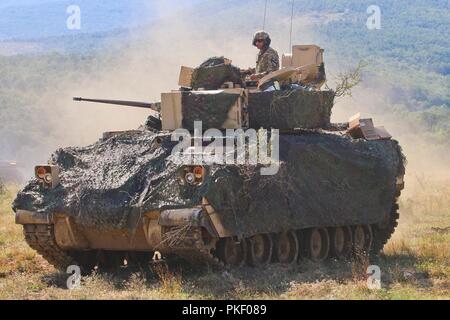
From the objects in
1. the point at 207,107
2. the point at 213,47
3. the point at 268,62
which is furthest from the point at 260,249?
the point at 213,47

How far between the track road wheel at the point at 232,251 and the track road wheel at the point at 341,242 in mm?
2239

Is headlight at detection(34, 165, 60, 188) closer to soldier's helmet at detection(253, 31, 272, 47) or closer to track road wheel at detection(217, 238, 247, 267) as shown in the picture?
track road wheel at detection(217, 238, 247, 267)

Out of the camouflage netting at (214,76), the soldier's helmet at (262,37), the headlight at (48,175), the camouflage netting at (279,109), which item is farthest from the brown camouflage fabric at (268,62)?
the headlight at (48,175)

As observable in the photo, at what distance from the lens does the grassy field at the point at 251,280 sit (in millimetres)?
12148

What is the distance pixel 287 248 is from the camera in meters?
14.9

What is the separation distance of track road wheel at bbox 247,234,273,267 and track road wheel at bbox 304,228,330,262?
3.22 feet

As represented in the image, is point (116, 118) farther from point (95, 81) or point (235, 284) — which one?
point (235, 284)

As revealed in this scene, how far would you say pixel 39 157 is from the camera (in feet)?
177

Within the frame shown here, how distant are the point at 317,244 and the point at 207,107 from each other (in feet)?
8.34

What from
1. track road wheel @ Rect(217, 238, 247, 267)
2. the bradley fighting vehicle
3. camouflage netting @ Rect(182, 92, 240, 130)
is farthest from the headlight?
Answer: track road wheel @ Rect(217, 238, 247, 267)

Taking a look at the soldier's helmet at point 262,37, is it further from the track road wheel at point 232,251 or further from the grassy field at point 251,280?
the track road wheel at point 232,251

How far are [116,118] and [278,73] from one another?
1146 inches

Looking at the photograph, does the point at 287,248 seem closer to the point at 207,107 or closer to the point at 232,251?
the point at 232,251
